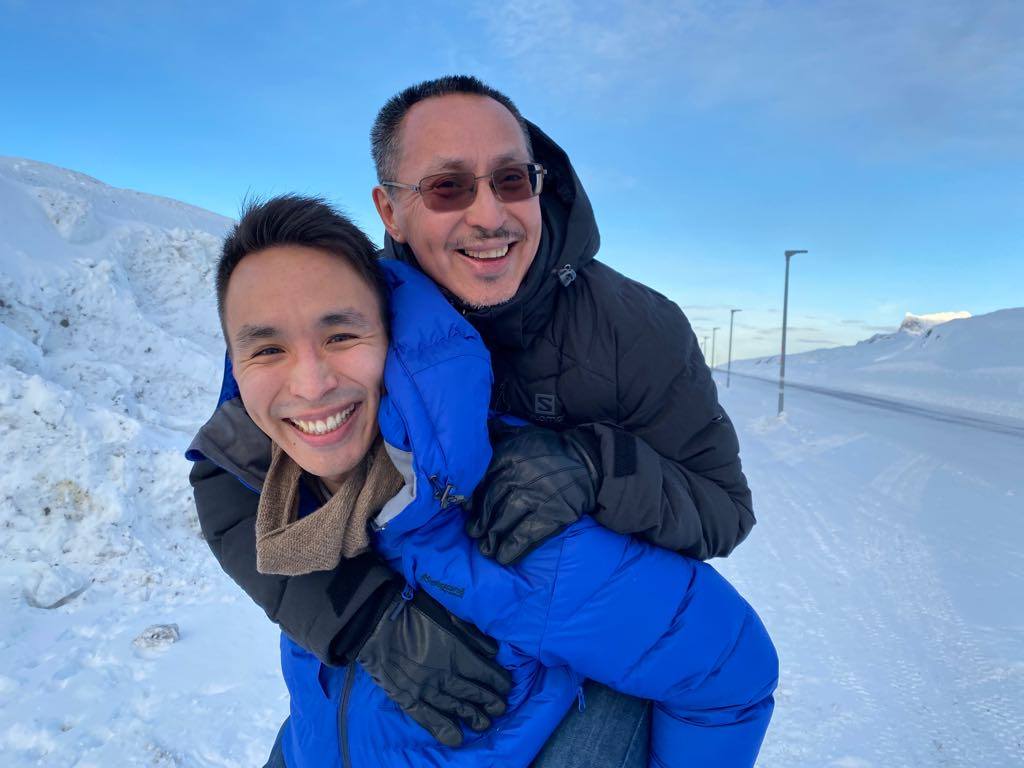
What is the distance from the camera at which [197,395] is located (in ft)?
28.5

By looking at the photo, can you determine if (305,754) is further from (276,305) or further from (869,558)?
(869,558)

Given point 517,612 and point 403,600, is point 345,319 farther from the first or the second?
point 517,612

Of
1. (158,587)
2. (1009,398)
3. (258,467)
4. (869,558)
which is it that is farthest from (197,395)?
(1009,398)

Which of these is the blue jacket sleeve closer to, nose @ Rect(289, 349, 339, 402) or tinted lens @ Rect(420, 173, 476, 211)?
nose @ Rect(289, 349, 339, 402)

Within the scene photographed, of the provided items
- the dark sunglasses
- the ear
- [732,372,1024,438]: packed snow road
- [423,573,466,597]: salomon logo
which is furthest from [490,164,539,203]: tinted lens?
[732,372,1024,438]: packed snow road

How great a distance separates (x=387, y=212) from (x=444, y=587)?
1278 mm

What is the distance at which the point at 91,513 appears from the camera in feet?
18.6

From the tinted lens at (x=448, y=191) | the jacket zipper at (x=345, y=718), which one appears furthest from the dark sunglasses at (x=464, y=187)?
the jacket zipper at (x=345, y=718)

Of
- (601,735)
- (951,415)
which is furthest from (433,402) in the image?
(951,415)

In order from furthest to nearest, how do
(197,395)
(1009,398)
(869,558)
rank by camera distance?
(1009,398) → (197,395) → (869,558)

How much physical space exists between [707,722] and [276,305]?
167 cm

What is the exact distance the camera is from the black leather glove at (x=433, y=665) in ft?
5.07

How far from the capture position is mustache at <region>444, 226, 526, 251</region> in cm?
181

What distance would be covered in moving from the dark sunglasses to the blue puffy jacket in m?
0.27
